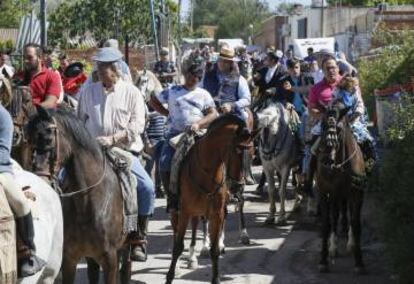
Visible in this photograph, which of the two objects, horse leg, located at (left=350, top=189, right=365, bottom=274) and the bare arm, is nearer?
horse leg, located at (left=350, top=189, right=365, bottom=274)

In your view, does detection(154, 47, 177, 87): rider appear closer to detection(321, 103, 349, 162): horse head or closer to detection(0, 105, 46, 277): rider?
detection(321, 103, 349, 162): horse head

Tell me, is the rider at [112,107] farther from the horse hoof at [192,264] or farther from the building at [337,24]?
the building at [337,24]

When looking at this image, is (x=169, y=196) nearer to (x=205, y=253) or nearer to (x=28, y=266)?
(x=205, y=253)

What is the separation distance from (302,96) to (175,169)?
6853mm

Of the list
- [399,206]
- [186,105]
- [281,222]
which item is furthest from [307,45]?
[399,206]

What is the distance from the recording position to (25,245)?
5848 mm

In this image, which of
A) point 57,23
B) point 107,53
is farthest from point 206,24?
point 107,53

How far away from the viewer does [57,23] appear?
3259 cm

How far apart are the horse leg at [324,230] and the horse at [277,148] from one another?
2.70 m

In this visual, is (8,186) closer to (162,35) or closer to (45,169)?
(45,169)

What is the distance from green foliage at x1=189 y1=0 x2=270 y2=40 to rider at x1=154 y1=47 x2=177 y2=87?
92.3 m

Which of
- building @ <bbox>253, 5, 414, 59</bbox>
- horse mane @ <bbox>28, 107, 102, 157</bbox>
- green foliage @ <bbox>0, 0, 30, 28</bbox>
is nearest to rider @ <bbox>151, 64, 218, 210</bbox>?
horse mane @ <bbox>28, 107, 102, 157</bbox>

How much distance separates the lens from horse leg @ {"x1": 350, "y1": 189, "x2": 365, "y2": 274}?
10156mm

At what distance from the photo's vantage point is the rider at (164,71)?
1820cm
